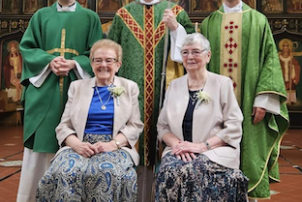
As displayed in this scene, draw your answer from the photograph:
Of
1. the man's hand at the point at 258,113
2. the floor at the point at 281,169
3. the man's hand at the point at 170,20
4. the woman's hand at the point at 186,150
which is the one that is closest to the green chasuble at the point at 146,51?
the man's hand at the point at 170,20

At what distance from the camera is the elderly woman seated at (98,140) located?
2383 millimetres

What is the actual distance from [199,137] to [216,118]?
0.59 feet

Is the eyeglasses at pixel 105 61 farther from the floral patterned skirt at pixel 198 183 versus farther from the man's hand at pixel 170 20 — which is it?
the floral patterned skirt at pixel 198 183

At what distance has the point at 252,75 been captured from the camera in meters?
3.10

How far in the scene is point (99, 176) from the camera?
2.38 metres

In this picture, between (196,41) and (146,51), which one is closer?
(196,41)

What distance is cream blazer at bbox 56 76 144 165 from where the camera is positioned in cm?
272

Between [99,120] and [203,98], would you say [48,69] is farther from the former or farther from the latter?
[203,98]

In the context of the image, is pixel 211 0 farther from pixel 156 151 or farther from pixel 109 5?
pixel 156 151

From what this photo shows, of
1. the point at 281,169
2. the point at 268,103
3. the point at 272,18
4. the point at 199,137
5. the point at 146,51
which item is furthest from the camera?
the point at 272,18

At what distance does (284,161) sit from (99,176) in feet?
16.8

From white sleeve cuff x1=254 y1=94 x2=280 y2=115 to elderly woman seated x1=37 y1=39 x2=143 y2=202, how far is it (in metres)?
0.98

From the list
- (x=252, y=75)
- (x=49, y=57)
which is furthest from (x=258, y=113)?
(x=49, y=57)

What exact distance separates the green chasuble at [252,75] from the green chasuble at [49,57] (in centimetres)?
109
